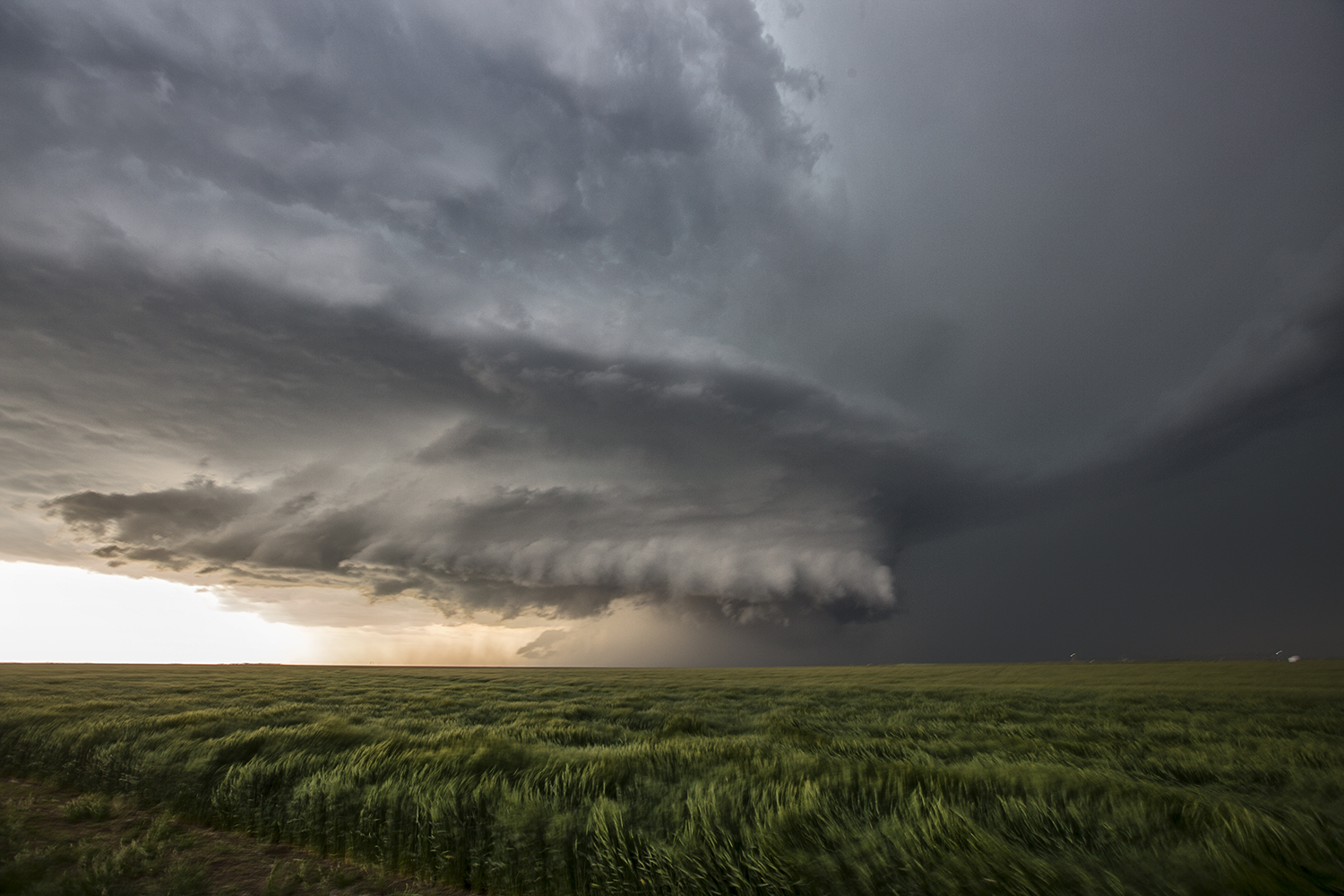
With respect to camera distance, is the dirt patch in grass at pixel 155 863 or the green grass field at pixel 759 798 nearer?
the green grass field at pixel 759 798

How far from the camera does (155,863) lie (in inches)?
210

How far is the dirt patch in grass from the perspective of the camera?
4.77 metres

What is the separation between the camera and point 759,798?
495cm

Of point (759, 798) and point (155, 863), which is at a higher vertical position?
point (759, 798)

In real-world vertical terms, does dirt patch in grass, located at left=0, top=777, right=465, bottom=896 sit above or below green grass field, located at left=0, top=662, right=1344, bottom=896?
below

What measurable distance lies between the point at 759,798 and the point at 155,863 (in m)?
5.90

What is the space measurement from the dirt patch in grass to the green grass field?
29 centimetres

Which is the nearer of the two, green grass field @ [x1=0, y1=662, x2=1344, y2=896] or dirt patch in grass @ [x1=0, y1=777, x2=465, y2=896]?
green grass field @ [x1=0, y1=662, x2=1344, y2=896]

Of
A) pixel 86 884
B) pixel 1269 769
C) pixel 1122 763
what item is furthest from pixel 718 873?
pixel 1269 769

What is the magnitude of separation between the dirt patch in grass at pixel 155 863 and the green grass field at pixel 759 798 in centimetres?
29

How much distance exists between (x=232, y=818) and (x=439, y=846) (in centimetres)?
366

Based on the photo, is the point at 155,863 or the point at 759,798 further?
the point at 155,863

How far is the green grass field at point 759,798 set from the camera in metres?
3.69

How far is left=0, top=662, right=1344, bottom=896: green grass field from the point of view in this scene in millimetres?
3686
